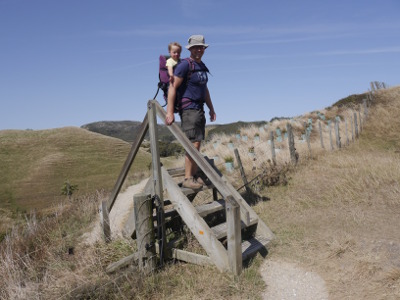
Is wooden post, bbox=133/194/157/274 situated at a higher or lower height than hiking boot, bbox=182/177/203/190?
lower

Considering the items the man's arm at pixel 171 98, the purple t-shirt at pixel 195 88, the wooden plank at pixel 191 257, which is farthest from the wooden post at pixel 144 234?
the purple t-shirt at pixel 195 88

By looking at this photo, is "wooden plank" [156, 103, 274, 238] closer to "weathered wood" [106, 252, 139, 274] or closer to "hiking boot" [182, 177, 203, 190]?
"hiking boot" [182, 177, 203, 190]

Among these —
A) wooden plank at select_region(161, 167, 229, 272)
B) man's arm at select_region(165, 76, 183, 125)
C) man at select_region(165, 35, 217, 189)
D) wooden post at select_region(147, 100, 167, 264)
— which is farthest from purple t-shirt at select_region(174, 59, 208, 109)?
wooden plank at select_region(161, 167, 229, 272)

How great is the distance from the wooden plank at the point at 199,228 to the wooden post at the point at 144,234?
41cm

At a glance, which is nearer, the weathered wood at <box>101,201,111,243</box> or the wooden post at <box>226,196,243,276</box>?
the wooden post at <box>226,196,243,276</box>

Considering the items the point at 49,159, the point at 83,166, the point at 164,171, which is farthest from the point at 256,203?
the point at 49,159

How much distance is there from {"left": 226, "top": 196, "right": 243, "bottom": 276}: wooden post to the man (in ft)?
4.53

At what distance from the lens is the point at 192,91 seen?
181 inches

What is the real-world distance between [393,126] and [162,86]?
55.8 ft

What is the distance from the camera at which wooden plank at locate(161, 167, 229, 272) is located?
3988 millimetres

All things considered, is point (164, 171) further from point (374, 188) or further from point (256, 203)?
point (374, 188)

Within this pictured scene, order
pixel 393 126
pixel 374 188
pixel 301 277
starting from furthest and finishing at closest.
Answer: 1. pixel 393 126
2. pixel 374 188
3. pixel 301 277

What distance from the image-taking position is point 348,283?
3.77 metres

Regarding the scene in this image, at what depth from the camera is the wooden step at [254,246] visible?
4.40m
